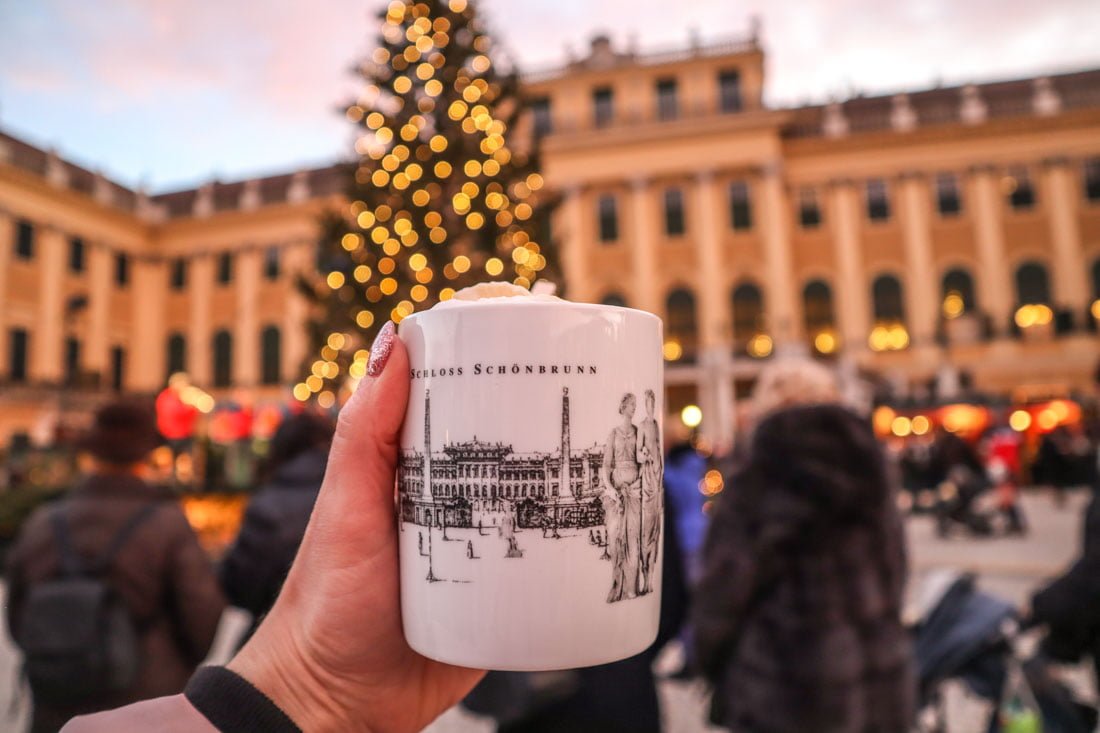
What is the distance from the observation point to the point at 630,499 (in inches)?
28.4

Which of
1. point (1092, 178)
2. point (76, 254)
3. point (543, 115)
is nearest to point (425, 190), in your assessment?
point (543, 115)

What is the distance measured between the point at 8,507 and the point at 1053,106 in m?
26.6

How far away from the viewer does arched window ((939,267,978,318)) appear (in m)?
20.7

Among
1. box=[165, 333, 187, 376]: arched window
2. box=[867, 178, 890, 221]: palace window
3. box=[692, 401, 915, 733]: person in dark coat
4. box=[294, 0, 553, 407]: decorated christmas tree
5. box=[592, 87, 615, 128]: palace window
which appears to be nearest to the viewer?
box=[692, 401, 915, 733]: person in dark coat

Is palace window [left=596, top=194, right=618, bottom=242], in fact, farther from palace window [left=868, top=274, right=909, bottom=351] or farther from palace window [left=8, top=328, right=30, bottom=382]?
palace window [left=8, top=328, right=30, bottom=382]

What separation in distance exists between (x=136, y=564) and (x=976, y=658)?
8.38ft

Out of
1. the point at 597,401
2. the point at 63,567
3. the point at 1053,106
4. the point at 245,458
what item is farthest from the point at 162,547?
the point at 1053,106

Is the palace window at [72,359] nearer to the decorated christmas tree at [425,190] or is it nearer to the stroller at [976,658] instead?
the decorated christmas tree at [425,190]

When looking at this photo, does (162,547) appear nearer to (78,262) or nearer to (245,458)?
(245,458)

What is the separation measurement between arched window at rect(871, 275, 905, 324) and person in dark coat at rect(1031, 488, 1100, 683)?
20953 millimetres

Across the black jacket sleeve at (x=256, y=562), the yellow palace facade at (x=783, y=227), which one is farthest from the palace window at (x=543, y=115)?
the black jacket sleeve at (x=256, y=562)

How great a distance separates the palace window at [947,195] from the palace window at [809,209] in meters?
3.53

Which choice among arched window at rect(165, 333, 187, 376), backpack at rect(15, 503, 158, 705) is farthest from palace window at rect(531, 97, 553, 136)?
backpack at rect(15, 503, 158, 705)

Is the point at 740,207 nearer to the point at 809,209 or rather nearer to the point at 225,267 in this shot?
the point at 809,209
